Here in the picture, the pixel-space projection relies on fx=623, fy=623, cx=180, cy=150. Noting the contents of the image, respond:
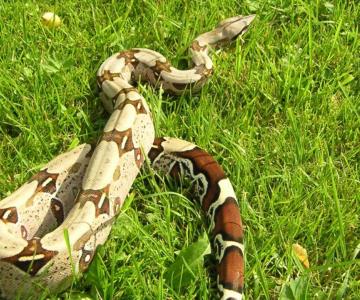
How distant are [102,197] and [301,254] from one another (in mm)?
1474

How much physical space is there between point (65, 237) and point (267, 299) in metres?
1.41

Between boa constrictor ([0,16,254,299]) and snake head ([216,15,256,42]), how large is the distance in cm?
51

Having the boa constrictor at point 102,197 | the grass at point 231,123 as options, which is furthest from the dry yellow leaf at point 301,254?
the boa constrictor at point 102,197

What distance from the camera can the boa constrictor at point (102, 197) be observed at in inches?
159

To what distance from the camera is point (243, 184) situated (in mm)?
4879

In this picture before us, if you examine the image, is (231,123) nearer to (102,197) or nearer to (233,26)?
(233,26)

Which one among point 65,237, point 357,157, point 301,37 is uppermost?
point 65,237

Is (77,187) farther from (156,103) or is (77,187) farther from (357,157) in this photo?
(357,157)

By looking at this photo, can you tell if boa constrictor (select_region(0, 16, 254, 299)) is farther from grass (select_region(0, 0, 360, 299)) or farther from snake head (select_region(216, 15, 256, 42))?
snake head (select_region(216, 15, 256, 42))

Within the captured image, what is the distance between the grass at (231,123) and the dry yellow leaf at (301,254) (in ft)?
0.21

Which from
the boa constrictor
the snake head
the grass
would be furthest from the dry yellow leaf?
the snake head

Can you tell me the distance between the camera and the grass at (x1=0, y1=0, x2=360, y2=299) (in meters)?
4.33

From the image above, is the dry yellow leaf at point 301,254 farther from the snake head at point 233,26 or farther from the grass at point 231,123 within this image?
the snake head at point 233,26

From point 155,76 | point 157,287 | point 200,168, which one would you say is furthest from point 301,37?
point 157,287
